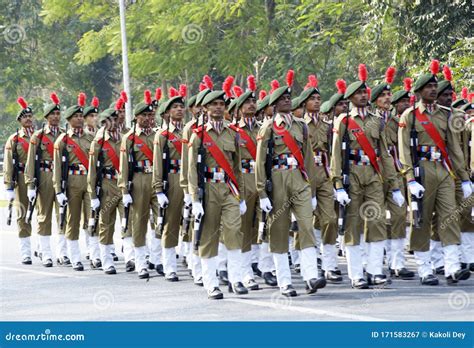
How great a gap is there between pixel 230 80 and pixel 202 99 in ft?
1.72

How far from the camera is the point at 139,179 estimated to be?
1280 cm

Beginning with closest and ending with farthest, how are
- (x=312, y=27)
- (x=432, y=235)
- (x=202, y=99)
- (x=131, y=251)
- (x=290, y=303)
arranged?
(x=290, y=303) → (x=202, y=99) → (x=432, y=235) → (x=131, y=251) → (x=312, y=27)

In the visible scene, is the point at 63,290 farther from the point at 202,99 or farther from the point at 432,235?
Answer: the point at 432,235

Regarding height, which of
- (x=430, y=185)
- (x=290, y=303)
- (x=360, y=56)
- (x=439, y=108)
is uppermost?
(x=360, y=56)

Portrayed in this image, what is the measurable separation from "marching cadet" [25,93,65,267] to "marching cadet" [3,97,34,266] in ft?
1.05

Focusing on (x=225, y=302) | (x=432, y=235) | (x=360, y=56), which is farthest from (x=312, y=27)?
(x=225, y=302)

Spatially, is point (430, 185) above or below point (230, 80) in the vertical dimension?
below

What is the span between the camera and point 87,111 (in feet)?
47.3

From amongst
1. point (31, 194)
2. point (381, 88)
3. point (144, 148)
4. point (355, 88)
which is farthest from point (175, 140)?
point (31, 194)

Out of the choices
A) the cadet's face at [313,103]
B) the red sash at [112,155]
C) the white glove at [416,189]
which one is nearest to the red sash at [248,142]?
the cadet's face at [313,103]

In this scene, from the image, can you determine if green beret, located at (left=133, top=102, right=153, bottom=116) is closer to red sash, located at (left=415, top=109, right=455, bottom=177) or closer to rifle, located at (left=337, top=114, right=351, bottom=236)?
rifle, located at (left=337, top=114, right=351, bottom=236)

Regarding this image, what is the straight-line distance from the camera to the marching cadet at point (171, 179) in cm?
1227

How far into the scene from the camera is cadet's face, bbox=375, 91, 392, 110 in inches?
471

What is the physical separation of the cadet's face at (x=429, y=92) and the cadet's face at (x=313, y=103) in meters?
1.42
